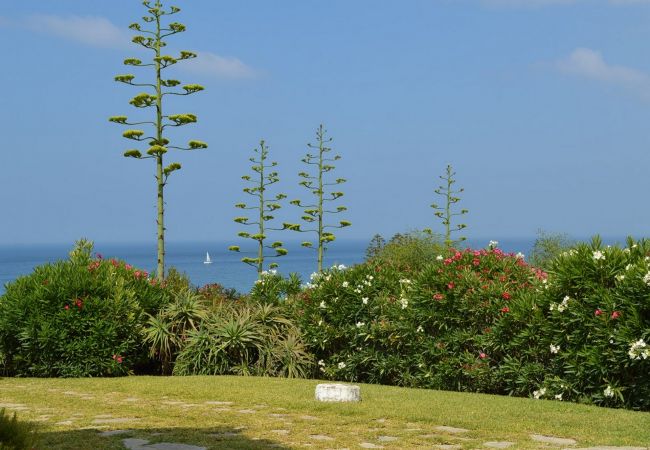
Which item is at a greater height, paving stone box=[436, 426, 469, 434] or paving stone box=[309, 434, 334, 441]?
paving stone box=[436, 426, 469, 434]

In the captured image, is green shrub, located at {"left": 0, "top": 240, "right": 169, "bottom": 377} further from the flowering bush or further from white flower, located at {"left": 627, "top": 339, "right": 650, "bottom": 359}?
white flower, located at {"left": 627, "top": 339, "right": 650, "bottom": 359}

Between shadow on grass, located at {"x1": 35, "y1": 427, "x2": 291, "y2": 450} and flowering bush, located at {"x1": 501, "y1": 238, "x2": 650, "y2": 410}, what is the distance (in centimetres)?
410

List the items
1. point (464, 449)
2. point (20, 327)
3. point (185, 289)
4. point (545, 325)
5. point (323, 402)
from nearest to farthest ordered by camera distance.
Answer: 1. point (464, 449)
2. point (323, 402)
3. point (545, 325)
4. point (20, 327)
5. point (185, 289)

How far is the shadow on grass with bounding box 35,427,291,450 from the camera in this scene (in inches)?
267

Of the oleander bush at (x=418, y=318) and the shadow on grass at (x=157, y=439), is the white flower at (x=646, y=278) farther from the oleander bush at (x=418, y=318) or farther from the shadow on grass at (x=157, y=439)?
the shadow on grass at (x=157, y=439)

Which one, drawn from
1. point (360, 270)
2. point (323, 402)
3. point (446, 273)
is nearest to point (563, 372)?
point (446, 273)

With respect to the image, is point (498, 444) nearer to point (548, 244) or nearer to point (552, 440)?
point (552, 440)

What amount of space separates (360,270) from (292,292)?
2.26 m

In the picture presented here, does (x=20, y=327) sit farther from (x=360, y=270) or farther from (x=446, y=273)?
(x=446, y=273)

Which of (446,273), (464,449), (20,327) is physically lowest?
(464,449)

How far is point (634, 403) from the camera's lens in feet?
31.1

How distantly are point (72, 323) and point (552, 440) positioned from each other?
769 cm

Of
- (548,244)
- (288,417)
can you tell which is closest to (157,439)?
(288,417)

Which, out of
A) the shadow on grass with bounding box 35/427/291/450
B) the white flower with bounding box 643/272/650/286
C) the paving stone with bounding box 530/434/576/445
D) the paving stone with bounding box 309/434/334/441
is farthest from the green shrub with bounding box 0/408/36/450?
the white flower with bounding box 643/272/650/286
